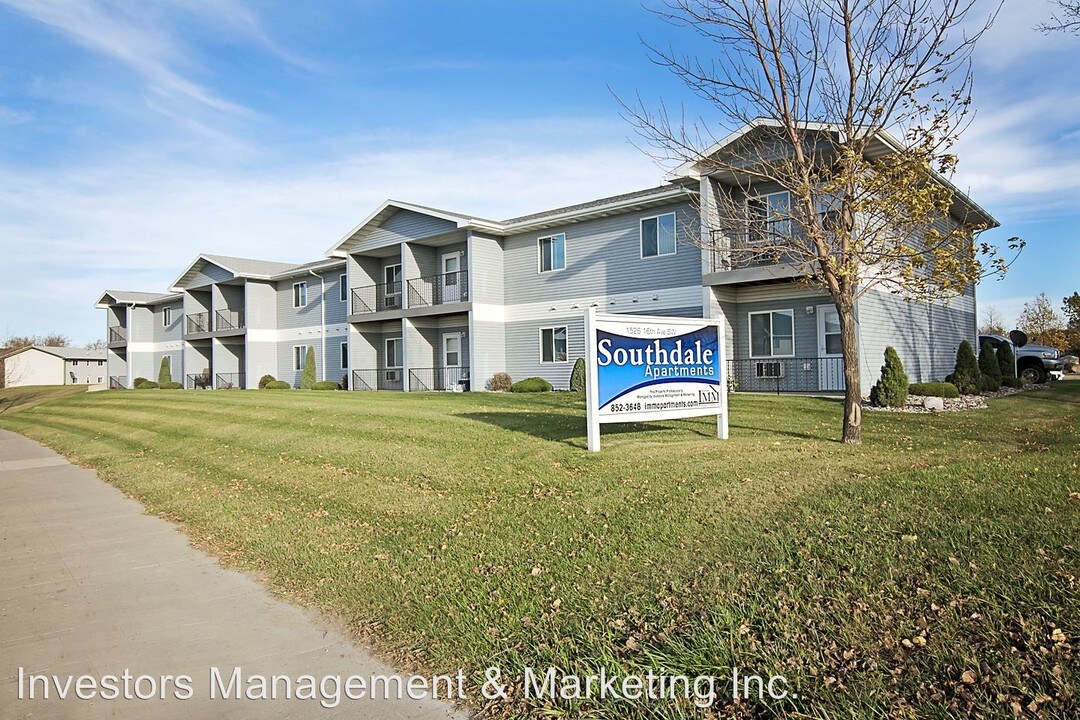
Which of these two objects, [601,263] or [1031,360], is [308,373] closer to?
[601,263]

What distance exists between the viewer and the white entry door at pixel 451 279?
28.3m

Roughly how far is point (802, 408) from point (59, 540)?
1299 cm

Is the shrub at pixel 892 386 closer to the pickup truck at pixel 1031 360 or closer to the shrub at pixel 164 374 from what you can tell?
the pickup truck at pixel 1031 360

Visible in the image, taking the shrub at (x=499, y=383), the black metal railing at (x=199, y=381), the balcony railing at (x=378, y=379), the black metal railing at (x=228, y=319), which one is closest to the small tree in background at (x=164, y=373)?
the black metal railing at (x=199, y=381)

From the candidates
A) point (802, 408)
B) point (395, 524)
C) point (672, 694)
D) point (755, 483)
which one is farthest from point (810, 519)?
point (802, 408)

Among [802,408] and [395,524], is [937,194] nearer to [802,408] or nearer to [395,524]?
[802,408]

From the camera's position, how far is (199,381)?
141 ft

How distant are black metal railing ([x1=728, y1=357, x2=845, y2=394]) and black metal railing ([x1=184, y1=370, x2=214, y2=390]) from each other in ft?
109

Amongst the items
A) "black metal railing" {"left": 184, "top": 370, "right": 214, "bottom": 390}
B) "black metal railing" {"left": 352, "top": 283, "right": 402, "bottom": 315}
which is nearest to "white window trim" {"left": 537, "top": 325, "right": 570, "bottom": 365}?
"black metal railing" {"left": 352, "top": 283, "right": 402, "bottom": 315}

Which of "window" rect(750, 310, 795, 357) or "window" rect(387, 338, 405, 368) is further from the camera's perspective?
"window" rect(387, 338, 405, 368)

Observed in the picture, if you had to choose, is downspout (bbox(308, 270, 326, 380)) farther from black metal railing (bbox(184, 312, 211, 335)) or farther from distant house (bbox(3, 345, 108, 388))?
distant house (bbox(3, 345, 108, 388))

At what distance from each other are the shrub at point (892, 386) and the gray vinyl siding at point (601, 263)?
6697mm

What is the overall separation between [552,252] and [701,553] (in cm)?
2123

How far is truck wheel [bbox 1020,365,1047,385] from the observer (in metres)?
28.2
